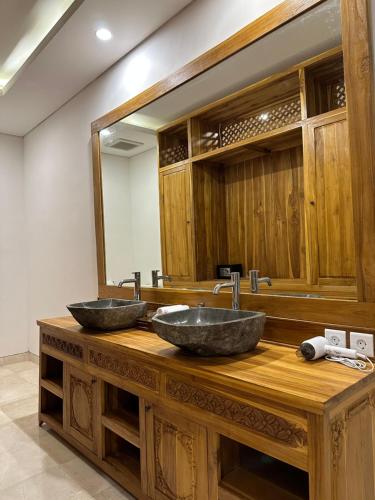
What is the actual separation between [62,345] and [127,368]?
30.6 inches

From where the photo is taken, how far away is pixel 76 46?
256cm

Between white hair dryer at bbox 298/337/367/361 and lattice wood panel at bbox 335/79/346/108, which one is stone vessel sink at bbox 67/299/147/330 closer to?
white hair dryer at bbox 298/337/367/361

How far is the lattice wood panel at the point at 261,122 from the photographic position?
180cm

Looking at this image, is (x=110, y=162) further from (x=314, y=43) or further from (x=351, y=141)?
(x=351, y=141)

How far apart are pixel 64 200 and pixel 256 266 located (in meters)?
2.29

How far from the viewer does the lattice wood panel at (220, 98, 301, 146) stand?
1.80 m

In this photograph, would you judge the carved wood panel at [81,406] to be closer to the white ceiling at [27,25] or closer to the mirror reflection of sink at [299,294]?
the mirror reflection of sink at [299,294]

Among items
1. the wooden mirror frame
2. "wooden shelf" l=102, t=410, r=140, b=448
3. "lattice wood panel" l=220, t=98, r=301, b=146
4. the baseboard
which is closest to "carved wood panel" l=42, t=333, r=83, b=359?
"wooden shelf" l=102, t=410, r=140, b=448

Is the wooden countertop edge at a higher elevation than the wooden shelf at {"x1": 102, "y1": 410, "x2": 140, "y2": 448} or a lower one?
higher

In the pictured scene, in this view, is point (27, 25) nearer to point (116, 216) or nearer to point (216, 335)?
point (116, 216)

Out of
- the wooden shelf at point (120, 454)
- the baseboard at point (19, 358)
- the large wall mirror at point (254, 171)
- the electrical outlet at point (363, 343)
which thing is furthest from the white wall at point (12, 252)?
the electrical outlet at point (363, 343)

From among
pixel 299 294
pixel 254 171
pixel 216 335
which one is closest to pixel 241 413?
pixel 216 335

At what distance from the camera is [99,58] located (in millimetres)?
2723

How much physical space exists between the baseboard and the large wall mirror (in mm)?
2346
